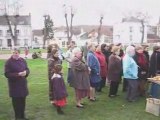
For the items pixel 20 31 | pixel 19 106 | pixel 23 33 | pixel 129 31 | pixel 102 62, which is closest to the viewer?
pixel 19 106

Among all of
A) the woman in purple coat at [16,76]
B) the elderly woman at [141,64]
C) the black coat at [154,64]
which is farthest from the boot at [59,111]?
the black coat at [154,64]

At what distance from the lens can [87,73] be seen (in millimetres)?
10133

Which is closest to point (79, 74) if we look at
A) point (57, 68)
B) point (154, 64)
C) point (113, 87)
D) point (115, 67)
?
point (57, 68)

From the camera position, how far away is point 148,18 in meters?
89.8

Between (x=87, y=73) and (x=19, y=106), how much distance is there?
2.17 metres

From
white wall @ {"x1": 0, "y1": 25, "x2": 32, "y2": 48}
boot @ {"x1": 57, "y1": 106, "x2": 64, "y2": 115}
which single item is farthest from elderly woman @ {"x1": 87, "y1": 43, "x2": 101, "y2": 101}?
white wall @ {"x1": 0, "y1": 25, "x2": 32, "y2": 48}

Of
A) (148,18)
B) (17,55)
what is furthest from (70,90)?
(148,18)

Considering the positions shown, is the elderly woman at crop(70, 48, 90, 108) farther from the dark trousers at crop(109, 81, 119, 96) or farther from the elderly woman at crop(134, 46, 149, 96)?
Result: the elderly woman at crop(134, 46, 149, 96)

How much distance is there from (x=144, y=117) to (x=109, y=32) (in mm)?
98873

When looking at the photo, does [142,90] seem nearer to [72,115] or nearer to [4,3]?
[72,115]

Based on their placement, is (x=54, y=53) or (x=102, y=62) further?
(x=102, y=62)

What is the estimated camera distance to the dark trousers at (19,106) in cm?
867

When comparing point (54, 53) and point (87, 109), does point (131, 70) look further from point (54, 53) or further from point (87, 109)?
point (54, 53)

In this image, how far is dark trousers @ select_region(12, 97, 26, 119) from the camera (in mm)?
8673
